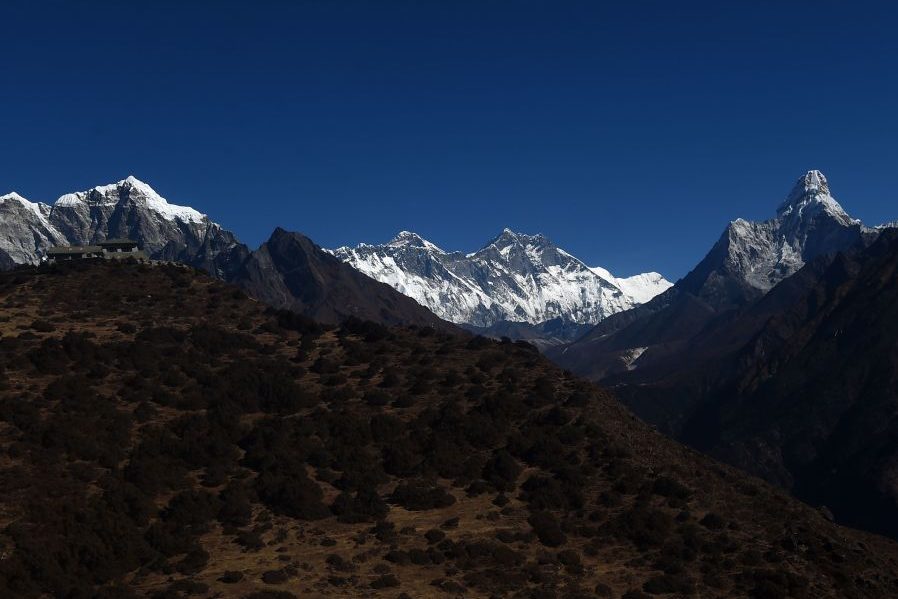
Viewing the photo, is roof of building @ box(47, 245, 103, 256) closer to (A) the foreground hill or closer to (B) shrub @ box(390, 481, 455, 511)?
(A) the foreground hill

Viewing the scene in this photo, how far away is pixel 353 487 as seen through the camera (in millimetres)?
85938

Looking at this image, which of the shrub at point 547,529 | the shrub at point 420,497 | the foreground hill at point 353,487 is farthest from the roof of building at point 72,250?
the shrub at point 547,529

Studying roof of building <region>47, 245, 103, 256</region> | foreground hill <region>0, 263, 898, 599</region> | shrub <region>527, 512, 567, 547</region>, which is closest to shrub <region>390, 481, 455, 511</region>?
foreground hill <region>0, 263, 898, 599</region>

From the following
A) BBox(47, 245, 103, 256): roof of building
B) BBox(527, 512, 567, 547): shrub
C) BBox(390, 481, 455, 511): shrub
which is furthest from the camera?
BBox(47, 245, 103, 256): roof of building

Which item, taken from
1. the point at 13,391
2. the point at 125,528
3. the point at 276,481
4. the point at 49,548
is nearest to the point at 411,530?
the point at 276,481

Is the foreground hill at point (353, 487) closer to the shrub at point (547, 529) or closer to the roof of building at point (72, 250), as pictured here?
the shrub at point (547, 529)

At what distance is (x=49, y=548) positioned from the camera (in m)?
70.5

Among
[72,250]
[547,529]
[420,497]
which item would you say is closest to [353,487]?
[420,497]

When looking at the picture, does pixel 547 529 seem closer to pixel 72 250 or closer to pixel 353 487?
pixel 353 487

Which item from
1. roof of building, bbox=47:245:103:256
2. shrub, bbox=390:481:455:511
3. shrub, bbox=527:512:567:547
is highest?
roof of building, bbox=47:245:103:256

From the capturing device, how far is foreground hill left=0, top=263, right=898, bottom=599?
71438 mm

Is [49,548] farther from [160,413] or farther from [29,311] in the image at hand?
[29,311]

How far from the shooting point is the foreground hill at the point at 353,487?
7144 centimetres

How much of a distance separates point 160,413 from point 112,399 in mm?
5151
